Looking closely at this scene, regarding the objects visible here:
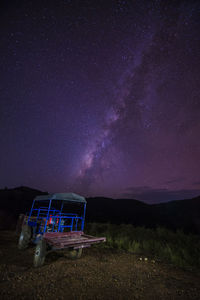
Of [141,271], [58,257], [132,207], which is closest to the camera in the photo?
[141,271]

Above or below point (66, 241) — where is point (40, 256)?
below

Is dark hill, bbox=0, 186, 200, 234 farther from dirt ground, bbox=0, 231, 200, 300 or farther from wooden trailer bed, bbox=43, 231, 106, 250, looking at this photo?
dirt ground, bbox=0, 231, 200, 300

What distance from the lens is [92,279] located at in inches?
161

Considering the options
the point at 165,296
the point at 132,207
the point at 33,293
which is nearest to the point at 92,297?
the point at 33,293

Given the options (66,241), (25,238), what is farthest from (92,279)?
(25,238)

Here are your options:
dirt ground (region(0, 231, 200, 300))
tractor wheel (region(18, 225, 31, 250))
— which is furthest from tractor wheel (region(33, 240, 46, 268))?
tractor wheel (region(18, 225, 31, 250))

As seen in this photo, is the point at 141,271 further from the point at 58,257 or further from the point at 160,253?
the point at 58,257

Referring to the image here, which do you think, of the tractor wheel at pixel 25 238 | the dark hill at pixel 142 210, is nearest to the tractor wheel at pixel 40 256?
the tractor wheel at pixel 25 238

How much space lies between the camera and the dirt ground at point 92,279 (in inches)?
131

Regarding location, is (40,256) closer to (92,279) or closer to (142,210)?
(92,279)

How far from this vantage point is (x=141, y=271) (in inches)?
195

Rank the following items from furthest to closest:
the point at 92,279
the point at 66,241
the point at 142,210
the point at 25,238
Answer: the point at 142,210 < the point at 25,238 < the point at 66,241 < the point at 92,279

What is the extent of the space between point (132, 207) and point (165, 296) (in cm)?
7620

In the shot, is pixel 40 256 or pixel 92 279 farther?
pixel 40 256
